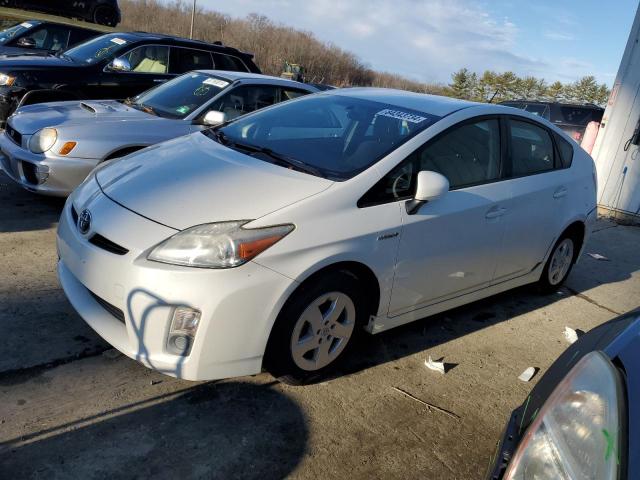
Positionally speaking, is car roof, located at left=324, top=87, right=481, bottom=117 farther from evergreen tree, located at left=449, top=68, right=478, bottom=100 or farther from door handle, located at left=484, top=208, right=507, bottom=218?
evergreen tree, located at left=449, top=68, right=478, bottom=100

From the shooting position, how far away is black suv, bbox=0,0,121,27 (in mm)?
22531

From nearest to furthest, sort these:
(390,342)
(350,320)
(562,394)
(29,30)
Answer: (562,394)
(350,320)
(390,342)
(29,30)

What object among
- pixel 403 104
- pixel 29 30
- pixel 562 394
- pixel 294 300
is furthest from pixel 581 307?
pixel 29 30

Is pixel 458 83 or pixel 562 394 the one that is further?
pixel 458 83

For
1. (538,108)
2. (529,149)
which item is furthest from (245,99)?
(538,108)

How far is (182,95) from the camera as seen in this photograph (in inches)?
227

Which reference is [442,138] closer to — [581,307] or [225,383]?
[225,383]

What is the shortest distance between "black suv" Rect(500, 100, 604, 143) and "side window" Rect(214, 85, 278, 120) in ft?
29.6

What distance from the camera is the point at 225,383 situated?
3.00 meters

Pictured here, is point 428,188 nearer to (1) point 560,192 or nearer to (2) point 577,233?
(1) point 560,192

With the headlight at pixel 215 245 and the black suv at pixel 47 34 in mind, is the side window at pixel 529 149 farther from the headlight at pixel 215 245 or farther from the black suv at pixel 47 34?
the black suv at pixel 47 34

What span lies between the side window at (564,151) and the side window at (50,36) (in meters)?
9.66

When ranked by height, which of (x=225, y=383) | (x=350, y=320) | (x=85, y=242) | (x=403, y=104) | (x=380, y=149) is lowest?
(x=225, y=383)

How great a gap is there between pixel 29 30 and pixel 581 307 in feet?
35.1
